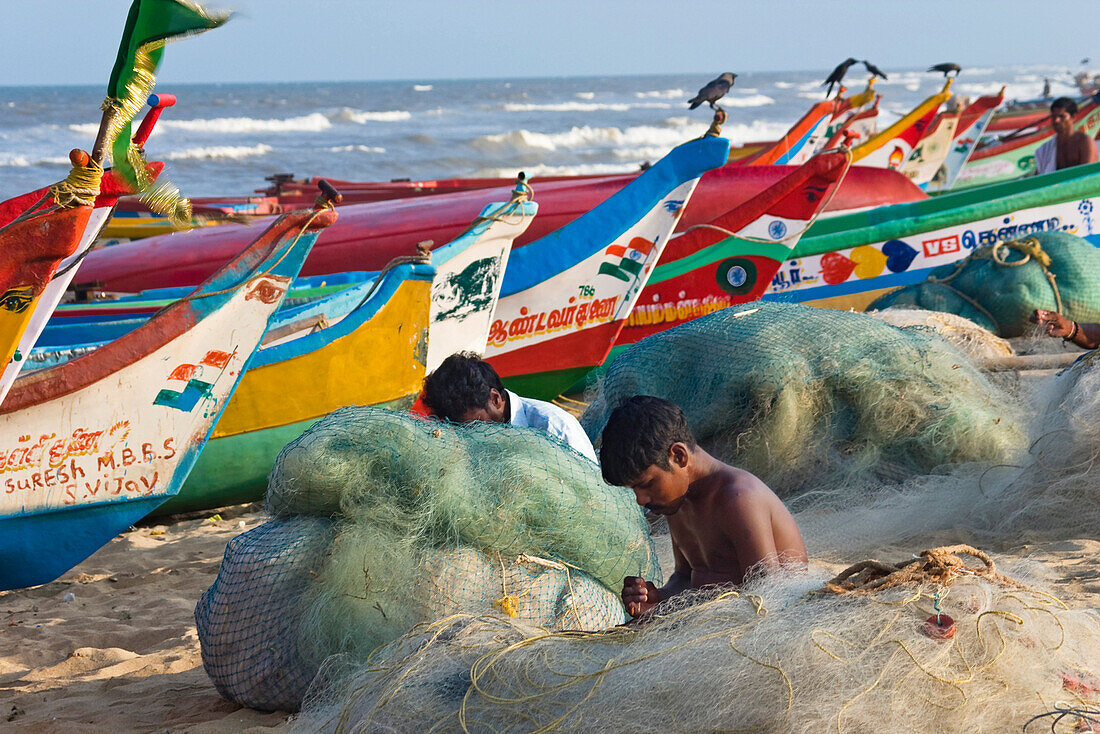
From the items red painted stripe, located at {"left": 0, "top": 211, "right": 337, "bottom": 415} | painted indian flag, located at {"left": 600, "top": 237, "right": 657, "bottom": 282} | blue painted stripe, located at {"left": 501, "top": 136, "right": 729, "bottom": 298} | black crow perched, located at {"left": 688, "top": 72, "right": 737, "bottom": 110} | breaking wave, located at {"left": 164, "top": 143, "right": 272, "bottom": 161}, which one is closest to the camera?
red painted stripe, located at {"left": 0, "top": 211, "right": 337, "bottom": 415}

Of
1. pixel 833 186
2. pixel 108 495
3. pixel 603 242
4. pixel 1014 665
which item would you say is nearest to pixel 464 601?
pixel 1014 665

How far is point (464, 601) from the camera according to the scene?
297 cm

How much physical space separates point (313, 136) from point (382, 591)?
4426 cm

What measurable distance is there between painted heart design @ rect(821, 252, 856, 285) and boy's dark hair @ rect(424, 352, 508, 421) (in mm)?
5038

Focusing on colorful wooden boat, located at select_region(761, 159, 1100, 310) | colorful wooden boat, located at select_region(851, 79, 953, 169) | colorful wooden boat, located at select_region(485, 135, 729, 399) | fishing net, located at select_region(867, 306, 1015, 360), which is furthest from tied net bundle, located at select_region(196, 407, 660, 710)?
colorful wooden boat, located at select_region(851, 79, 953, 169)

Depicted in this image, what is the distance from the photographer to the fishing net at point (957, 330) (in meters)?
5.69

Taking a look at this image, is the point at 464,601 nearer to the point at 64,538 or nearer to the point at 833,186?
the point at 64,538

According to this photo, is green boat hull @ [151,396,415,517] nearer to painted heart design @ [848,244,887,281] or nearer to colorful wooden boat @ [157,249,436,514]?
colorful wooden boat @ [157,249,436,514]

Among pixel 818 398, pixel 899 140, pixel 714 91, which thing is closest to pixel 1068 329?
pixel 818 398

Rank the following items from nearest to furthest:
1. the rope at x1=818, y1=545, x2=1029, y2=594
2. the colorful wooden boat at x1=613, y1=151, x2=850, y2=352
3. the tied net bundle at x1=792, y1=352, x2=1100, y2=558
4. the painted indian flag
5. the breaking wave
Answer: the rope at x1=818, y1=545, x2=1029, y2=594 → the tied net bundle at x1=792, y1=352, x2=1100, y2=558 → the painted indian flag → the colorful wooden boat at x1=613, y1=151, x2=850, y2=352 → the breaking wave

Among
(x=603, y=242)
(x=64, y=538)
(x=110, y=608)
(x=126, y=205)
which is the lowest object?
(x=110, y=608)

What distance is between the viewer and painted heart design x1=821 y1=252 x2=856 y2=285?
27.2 ft

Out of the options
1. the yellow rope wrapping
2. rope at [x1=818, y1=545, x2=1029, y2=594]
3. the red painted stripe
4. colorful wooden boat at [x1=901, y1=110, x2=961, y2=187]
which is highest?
colorful wooden boat at [x1=901, y1=110, x2=961, y2=187]

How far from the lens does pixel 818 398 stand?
474 cm
